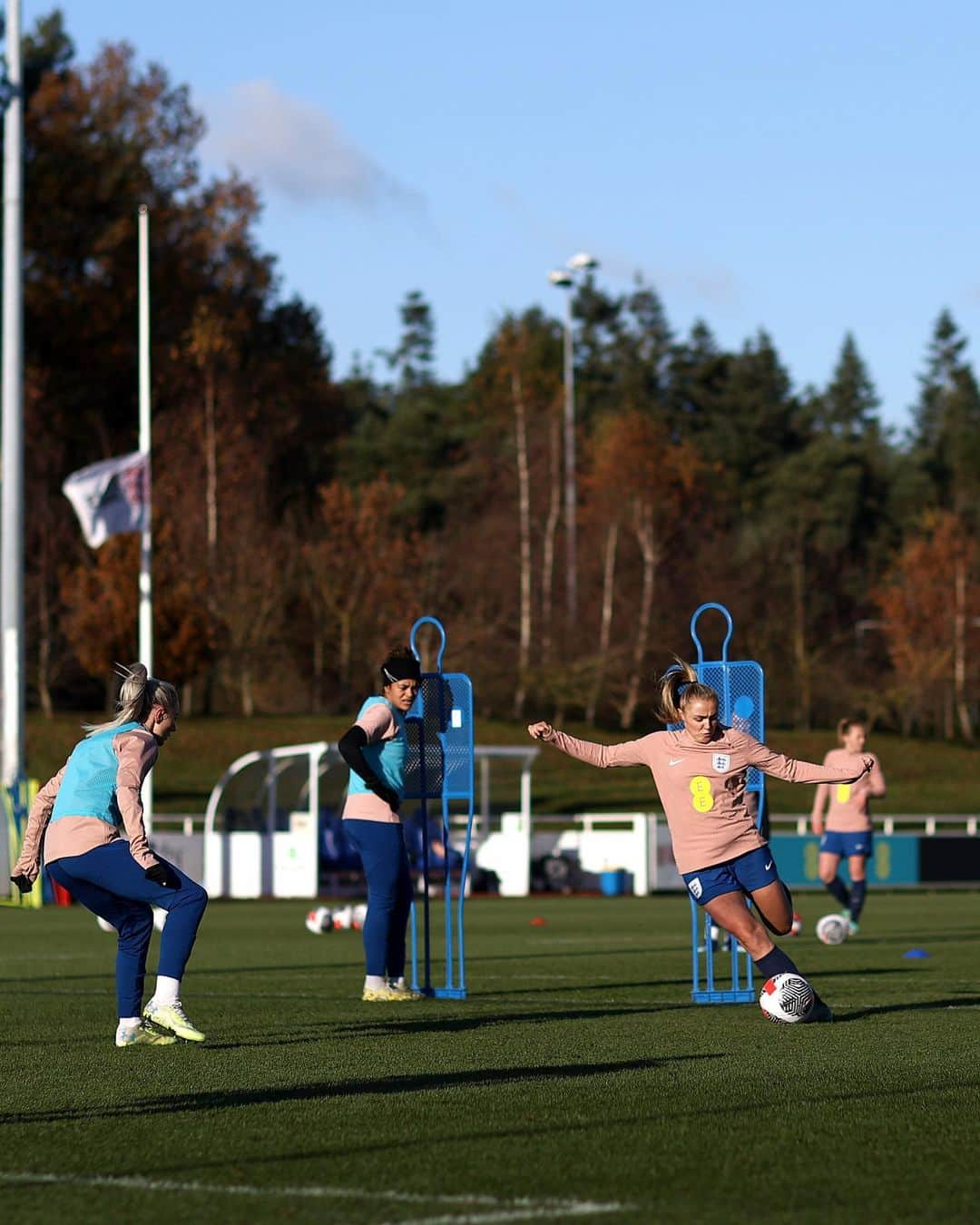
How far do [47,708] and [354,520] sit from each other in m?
13.3

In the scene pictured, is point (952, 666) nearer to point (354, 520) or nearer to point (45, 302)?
point (354, 520)

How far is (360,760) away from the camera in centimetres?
1213

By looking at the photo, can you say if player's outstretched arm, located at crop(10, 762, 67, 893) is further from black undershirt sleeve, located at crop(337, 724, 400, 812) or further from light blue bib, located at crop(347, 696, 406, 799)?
light blue bib, located at crop(347, 696, 406, 799)

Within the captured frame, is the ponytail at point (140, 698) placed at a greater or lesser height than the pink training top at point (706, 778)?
greater

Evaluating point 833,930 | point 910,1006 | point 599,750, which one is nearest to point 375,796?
point 599,750

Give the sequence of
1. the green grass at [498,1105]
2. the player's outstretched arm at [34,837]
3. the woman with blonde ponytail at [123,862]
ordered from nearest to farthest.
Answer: the green grass at [498,1105] → the player's outstretched arm at [34,837] → the woman with blonde ponytail at [123,862]

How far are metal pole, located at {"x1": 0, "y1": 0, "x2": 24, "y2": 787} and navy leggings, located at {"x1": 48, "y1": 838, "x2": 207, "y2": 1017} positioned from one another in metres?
18.2

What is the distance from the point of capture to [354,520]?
68.7m

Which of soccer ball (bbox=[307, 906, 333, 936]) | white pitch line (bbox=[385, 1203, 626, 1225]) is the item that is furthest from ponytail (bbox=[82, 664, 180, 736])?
soccer ball (bbox=[307, 906, 333, 936])

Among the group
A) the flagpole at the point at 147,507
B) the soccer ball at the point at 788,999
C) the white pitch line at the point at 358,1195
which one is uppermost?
the flagpole at the point at 147,507

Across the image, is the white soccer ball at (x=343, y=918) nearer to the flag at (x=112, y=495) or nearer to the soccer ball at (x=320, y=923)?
the soccer ball at (x=320, y=923)

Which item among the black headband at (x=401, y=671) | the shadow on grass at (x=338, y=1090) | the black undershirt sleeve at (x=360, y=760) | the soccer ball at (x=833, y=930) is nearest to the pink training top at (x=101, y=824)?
the shadow on grass at (x=338, y=1090)

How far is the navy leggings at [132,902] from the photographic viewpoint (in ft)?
32.3

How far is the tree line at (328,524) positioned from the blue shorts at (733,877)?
40346 mm
